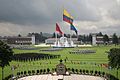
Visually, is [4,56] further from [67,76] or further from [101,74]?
[101,74]

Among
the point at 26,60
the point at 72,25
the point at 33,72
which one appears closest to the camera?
the point at 33,72

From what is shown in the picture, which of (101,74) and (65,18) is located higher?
(65,18)

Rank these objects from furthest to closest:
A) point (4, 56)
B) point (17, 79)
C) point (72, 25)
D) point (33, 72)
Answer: point (72, 25) → point (33, 72) → point (4, 56) → point (17, 79)

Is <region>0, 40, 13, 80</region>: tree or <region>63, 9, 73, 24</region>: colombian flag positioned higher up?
<region>63, 9, 73, 24</region>: colombian flag

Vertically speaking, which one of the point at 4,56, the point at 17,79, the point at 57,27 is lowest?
the point at 17,79

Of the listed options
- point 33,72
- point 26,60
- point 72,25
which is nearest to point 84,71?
point 33,72

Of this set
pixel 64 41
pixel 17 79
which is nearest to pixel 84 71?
pixel 17 79

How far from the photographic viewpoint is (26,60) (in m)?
81.9

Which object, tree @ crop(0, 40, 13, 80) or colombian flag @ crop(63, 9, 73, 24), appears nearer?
tree @ crop(0, 40, 13, 80)

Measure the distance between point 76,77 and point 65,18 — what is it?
8426 centimetres

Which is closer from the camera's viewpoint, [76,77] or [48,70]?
[76,77]

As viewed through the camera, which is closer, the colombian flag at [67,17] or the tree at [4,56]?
the tree at [4,56]

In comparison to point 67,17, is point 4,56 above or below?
below

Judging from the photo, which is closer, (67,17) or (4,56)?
(4,56)
